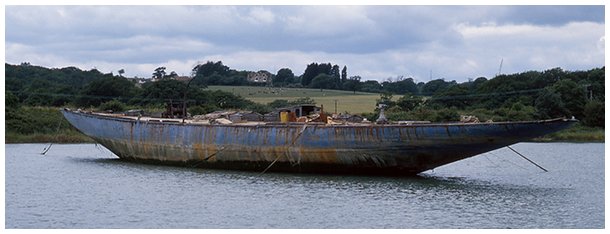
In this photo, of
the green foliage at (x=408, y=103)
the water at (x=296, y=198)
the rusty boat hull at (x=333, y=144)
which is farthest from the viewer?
the green foliage at (x=408, y=103)

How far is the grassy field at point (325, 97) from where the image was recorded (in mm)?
75500

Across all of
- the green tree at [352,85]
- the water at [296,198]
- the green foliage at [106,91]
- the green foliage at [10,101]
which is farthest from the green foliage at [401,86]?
the water at [296,198]

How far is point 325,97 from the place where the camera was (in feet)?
286

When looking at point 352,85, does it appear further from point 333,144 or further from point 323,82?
point 333,144

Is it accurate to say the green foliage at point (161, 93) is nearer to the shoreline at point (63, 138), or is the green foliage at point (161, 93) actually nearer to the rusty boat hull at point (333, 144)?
the shoreline at point (63, 138)

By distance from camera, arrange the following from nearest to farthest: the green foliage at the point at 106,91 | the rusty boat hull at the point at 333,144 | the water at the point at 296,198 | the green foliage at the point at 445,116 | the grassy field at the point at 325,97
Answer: the water at the point at 296,198 < the rusty boat hull at the point at 333,144 < the green foliage at the point at 445,116 < the grassy field at the point at 325,97 < the green foliage at the point at 106,91

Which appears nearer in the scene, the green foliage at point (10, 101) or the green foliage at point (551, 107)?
the green foliage at point (10, 101)

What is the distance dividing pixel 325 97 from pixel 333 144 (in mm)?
51285

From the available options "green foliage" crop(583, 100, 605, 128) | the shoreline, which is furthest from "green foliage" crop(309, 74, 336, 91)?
the shoreline

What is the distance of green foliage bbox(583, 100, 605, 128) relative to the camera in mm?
70562

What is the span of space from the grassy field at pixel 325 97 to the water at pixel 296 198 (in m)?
33.4

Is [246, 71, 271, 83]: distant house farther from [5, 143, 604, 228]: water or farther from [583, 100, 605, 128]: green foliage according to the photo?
[5, 143, 604, 228]: water

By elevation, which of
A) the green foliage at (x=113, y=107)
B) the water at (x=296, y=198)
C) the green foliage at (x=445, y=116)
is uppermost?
the green foliage at (x=113, y=107)

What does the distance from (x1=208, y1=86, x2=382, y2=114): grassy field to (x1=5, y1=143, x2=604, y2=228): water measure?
110ft
